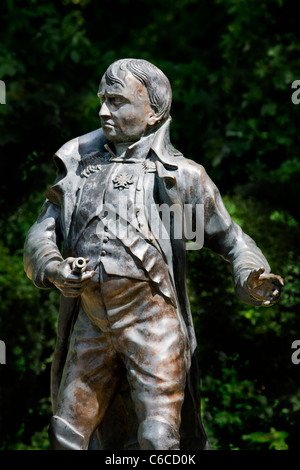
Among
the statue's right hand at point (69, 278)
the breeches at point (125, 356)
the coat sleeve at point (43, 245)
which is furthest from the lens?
the coat sleeve at point (43, 245)

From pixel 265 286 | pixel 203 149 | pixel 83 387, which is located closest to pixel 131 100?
pixel 265 286

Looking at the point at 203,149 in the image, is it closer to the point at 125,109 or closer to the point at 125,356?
the point at 125,109

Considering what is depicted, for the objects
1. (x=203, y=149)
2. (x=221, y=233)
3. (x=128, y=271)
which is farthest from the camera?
(x=203, y=149)

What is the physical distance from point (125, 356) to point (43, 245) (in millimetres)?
755

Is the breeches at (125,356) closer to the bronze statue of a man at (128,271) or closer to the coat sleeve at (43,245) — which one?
the bronze statue of a man at (128,271)

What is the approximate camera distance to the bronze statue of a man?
584 cm

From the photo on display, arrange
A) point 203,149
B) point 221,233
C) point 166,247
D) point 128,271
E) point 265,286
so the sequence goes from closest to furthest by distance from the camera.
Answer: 1. point 265,286
2. point 128,271
3. point 166,247
4. point 221,233
5. point 203,149

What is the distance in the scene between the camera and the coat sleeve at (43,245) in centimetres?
595

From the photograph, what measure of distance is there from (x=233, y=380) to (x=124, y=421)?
3.81 metres

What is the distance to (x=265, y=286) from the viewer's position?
576 centimetres

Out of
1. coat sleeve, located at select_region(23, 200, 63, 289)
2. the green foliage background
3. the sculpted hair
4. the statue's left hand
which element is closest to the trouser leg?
coat sleeve, located at select_region(23, 200, 63, 289)

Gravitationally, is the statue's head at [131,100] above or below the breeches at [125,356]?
above

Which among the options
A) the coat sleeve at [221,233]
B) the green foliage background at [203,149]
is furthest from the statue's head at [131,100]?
the green foliage background at [203,149]
